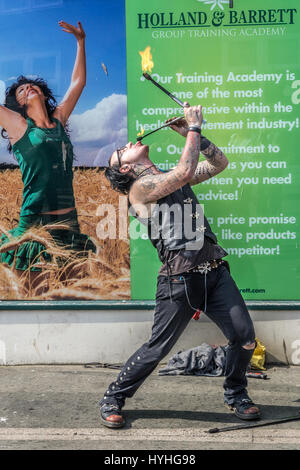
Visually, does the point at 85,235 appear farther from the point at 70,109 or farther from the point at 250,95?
the point at 250,95

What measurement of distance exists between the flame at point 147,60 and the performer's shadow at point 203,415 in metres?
2.56

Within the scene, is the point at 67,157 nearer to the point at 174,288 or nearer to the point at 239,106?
the point at 239,106

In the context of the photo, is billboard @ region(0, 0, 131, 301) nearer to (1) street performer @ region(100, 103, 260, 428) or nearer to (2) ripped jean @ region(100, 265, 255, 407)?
(1) street performer @ region(100, 103, 260, 428)

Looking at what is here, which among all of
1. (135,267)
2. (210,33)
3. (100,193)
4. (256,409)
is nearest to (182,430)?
(256,409)

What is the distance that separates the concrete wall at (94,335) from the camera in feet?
16.9

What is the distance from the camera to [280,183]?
16.8 feet

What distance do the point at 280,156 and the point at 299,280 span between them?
105cm

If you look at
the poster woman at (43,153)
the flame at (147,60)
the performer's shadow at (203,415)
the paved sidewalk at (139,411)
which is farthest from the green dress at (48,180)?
the performer's shadow at (203,415)

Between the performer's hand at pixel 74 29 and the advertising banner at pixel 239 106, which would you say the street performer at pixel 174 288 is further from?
the performer's hand at pixel 74 29

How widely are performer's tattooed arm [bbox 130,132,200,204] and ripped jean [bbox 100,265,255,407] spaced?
0.56 metres

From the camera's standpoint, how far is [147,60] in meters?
4.87

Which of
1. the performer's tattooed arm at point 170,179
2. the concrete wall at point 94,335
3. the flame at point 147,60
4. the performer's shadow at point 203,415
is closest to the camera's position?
the performer's tattooed arm at point 170,179

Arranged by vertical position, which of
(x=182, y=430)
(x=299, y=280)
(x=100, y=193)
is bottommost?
(x=182, y=430)

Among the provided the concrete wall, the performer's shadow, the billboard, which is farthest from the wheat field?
the performer's shadow
